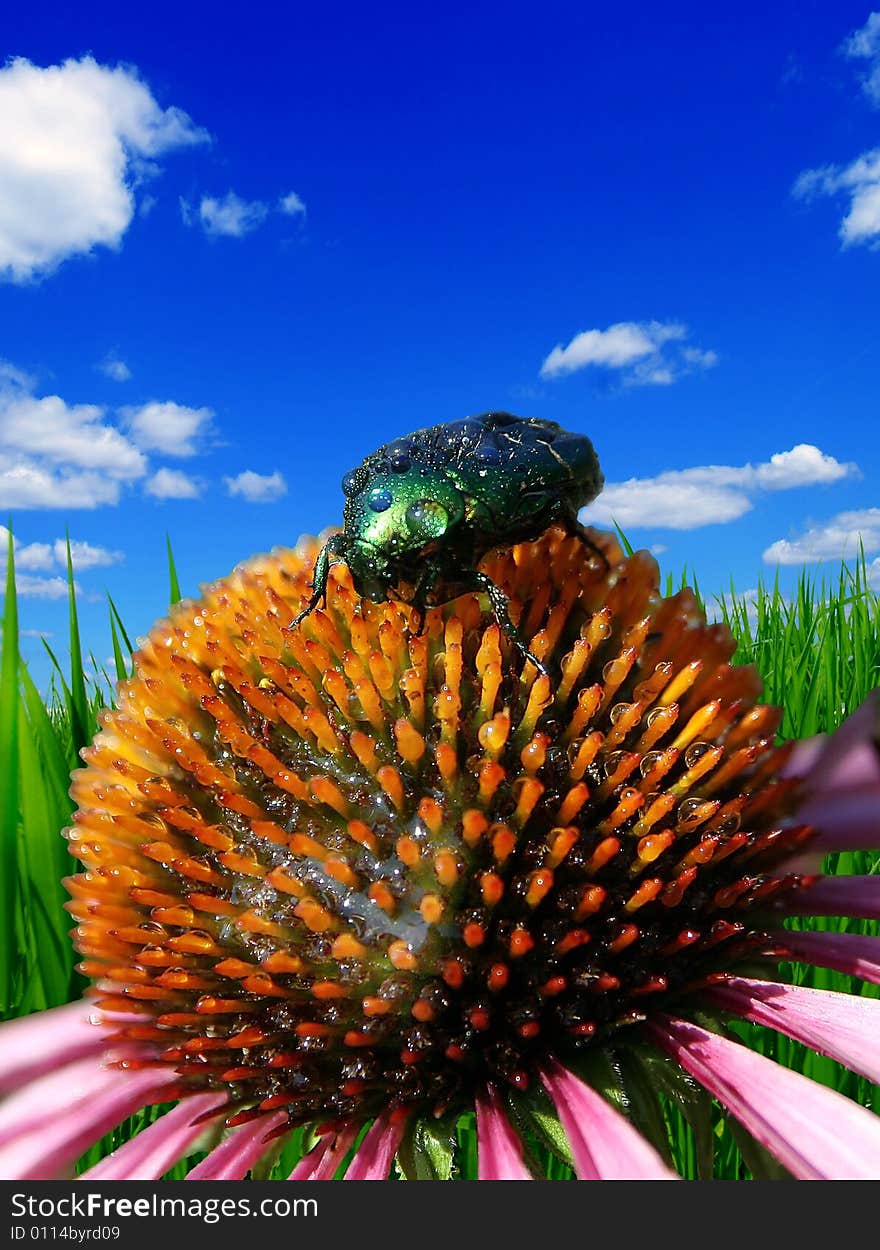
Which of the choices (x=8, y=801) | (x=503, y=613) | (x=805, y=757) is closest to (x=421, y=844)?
(x=503, y=613)

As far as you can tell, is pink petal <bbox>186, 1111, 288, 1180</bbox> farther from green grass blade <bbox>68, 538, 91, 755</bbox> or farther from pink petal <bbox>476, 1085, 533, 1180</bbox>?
green grass blade <bbox>68, 538, 91, 755</bbox>

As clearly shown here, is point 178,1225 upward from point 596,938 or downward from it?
downward

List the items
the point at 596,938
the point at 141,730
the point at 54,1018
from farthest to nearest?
the point at 54,1018, the point at 141,730, the point at 596,938

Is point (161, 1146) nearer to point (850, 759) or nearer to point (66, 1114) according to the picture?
point (66, 1114)

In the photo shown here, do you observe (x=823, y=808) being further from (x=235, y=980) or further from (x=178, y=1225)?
(x=178, y=1225)

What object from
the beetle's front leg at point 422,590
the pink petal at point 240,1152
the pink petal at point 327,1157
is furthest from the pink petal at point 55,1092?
the beetle's front leg at point 422,590

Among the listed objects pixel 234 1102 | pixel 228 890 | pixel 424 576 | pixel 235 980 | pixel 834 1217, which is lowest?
pixel 834 1217

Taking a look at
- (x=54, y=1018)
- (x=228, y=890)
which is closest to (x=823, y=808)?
(x=228, y=890)
